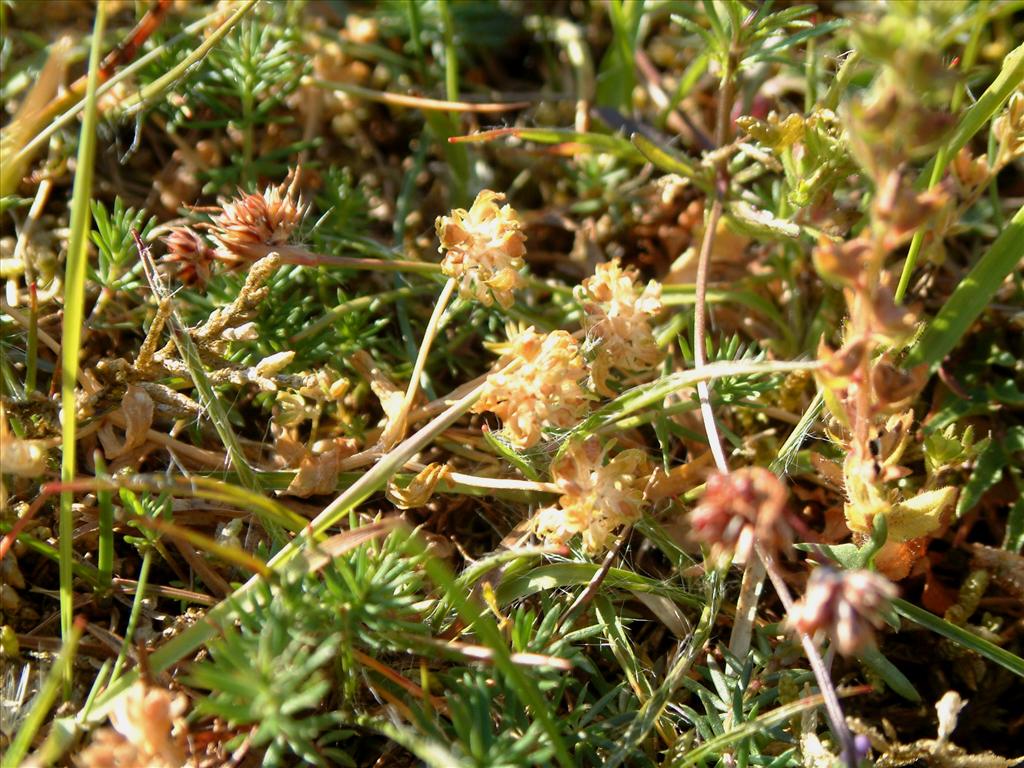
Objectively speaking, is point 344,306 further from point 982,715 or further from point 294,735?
point 982,715

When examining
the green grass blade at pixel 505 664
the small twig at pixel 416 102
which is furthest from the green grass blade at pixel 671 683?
the small twig at pixel 416 102

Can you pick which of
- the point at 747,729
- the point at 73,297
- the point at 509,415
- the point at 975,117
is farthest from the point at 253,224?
the point at 975,117

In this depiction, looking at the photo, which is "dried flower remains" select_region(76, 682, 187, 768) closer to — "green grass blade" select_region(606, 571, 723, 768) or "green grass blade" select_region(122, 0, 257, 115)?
"green grass blade" select_region(606, 571, 723, 768)

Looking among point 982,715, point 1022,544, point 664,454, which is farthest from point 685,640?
point 1022,544

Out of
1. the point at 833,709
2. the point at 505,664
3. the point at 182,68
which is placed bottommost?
the point at 833,709

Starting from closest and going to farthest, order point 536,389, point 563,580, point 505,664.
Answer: point 505,664, point 536,389, point 563,580

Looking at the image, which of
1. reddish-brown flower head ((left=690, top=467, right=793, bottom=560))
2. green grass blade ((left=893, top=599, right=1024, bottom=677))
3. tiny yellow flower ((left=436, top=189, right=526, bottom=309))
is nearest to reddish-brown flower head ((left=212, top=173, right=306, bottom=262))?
tiny yellow flower ((left=436, top=189, right=526, bottom=309))

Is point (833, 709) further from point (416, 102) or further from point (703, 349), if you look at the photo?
point (416, 102)
